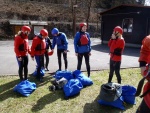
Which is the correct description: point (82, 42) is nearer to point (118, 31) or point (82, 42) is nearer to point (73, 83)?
point (118, 31)

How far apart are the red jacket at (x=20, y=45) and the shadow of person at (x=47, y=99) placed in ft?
4.95

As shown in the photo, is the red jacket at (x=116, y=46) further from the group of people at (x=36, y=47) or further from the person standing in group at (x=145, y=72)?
the person standing in group at (x=145, y=72)

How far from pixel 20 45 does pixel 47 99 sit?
182 cm

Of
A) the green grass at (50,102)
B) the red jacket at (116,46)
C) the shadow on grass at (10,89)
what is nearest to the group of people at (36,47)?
the shadow on grass at (10,89)

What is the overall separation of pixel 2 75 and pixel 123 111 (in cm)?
495

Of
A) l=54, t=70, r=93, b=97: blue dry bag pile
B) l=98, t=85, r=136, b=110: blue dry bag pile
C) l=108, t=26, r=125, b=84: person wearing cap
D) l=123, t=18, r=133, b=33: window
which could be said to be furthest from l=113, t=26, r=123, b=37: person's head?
l=123, t=18, r=133, b=33: window

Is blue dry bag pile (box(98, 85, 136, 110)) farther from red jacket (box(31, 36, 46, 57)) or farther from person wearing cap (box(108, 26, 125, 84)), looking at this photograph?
red jacket (box(31, 36, 46, 57))

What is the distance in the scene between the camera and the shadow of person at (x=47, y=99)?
4.60 metres

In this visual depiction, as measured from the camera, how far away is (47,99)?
5.07m

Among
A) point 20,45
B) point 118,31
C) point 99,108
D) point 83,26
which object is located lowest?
point 99,108

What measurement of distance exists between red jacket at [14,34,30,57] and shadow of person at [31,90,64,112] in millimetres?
1508

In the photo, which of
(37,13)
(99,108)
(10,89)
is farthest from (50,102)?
(37,13)

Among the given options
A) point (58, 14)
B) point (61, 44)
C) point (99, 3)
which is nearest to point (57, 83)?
point (61, 44)

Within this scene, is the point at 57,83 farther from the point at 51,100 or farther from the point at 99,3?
the point at 99,3
